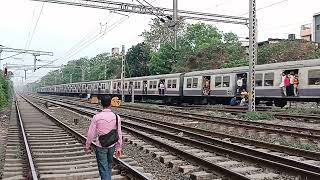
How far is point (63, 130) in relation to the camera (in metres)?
16.0

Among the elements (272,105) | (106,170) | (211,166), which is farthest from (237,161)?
(272,105)

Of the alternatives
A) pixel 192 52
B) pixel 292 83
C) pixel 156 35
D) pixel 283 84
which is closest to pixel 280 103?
pixel 283 84

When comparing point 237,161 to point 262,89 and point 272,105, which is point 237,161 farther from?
point 272,105

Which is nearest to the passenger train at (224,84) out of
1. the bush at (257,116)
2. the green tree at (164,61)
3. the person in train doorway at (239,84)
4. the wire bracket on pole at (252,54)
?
the person in train doorway at (239,84)

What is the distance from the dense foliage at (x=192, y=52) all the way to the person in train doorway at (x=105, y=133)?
2491 cm

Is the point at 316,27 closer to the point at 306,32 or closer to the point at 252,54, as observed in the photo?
the point at 306,32

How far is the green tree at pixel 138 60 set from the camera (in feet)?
203

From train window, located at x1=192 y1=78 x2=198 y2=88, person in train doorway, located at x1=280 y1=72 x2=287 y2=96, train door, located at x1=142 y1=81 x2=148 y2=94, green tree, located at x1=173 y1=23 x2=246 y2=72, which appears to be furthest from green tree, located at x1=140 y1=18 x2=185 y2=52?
person in train doorway, located at x1=280 y1=72 x2=287 y2=96

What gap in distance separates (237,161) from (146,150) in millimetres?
2782

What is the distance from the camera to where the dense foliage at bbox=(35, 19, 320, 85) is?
132 feet

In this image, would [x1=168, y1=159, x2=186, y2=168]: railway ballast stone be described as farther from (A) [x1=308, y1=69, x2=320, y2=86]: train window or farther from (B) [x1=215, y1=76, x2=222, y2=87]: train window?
(B) [x1=215, y1=76, x2=222, y2=87]: train window

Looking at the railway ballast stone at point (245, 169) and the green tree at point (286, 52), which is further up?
the green tree at point (286, 52)

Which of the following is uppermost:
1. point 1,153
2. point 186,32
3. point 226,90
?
point 186,32

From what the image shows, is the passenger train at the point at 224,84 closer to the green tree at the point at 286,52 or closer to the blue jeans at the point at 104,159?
the green tree at the point at 286,52
